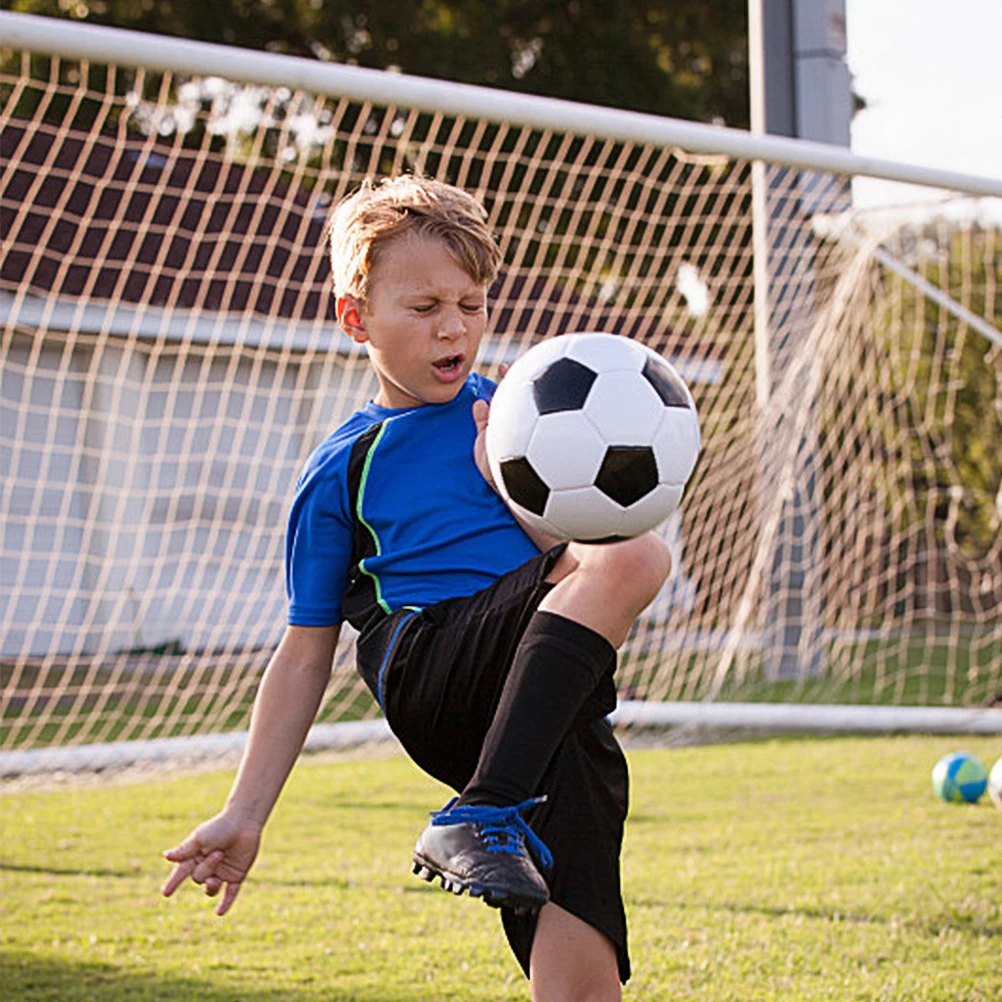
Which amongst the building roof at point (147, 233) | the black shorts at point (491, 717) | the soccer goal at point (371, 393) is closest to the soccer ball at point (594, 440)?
the black shorts at point (491, 717)

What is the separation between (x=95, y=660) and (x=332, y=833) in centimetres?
381

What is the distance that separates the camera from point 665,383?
220 cm

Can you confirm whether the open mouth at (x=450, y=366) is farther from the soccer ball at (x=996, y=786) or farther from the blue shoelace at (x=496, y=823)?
the soccer ball at (x=996, y=786)

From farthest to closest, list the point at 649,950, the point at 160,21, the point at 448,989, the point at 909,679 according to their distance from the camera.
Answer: the point at 160,21 → the point at 909,679 → the point at 649,950 → the point at 448,989

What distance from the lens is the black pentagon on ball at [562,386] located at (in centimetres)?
215

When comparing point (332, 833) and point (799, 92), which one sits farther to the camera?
point (799, 92)

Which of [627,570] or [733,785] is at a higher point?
[627,570]

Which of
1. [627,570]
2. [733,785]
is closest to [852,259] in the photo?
[733,785]

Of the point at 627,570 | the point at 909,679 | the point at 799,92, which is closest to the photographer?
the point at 627,570

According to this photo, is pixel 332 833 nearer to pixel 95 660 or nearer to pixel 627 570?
pixel 627 570

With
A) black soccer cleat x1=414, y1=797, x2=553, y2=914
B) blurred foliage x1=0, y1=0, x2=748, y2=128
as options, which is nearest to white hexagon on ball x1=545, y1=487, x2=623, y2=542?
black soccer cleat x1=414, y1=797, x2=553, y2=914

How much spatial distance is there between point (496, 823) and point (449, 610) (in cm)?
40

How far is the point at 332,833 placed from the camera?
5.04 meters

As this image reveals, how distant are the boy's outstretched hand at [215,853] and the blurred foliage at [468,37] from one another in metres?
15.9
